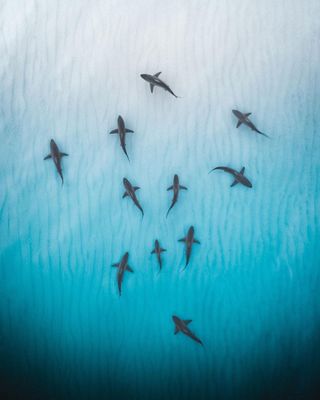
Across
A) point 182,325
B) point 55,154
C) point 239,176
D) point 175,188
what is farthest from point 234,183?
point 55,154

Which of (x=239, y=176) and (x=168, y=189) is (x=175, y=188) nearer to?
(x=168, y=189)

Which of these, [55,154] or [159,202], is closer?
[55,154]

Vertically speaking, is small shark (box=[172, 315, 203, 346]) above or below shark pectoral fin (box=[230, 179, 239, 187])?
below

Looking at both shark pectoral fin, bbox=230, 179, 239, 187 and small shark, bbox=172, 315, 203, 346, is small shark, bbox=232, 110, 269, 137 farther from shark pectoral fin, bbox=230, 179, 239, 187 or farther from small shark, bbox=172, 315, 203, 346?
small shark, bbox=172, 315, 203, 346

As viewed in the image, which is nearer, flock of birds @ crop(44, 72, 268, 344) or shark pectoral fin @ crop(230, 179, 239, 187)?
flock of birds @ crop(44, 72, 268, 344)

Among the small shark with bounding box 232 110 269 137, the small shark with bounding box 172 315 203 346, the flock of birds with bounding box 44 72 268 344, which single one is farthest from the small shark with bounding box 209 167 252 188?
the small shark with bounding box 172 315 203 346

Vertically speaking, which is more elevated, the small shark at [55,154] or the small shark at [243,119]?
the small shark at [243,119]

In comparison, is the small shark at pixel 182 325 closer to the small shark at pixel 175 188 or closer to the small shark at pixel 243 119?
the small shark at pixel 175 188

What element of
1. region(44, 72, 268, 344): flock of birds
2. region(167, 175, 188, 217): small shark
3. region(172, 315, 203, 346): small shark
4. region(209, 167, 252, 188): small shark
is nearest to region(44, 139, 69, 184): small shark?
region(44, 72, 268, 344): flock of birds

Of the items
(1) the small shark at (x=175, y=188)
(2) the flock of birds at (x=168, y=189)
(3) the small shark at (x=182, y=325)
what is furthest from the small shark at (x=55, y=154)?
(3) the small shark at (x=182, y=325)
